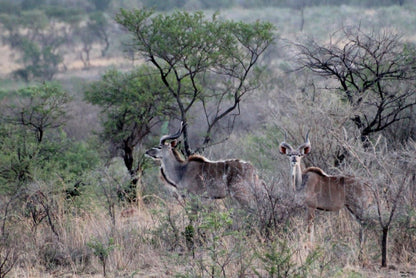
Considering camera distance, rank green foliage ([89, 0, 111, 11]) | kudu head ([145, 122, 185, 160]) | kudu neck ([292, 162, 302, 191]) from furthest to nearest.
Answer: green foliage ([89, 0, 111, 11]), kudu head ([145, 122, 185, 160]), kudu neck ([292, 162, 302, 191])

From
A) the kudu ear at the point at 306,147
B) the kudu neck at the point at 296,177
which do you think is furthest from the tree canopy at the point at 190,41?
the kudu neck at the point at 296,177

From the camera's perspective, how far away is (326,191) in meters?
7.72

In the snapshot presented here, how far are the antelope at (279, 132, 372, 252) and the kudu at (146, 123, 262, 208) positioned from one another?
0.54 metres

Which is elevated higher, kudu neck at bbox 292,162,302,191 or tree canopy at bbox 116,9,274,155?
tree canopy at bbox 116,9,274,155

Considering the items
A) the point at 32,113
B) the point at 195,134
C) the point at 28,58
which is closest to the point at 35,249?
the point at 32,113

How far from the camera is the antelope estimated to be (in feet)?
24.8

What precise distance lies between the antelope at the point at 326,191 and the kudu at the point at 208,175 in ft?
1.77

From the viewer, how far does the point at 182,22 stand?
11852 mm

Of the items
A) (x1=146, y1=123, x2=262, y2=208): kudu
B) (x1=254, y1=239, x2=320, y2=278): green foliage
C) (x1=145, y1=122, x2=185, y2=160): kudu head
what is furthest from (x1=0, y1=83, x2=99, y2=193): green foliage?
(x1=254, y1=239, x2=320, y2=278): green foliage

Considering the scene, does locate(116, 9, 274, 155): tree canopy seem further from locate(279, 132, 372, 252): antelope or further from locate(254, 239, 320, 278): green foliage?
locate(254, 239, 320, 278): green foliage

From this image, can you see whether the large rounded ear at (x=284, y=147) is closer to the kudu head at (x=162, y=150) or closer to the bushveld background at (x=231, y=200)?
the bushveld background at (x=231, y=200)

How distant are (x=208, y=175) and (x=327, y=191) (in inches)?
70.5

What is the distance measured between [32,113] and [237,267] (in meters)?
8.31

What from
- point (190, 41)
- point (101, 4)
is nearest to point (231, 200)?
point (190, 41)
